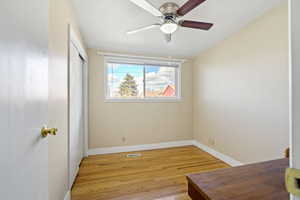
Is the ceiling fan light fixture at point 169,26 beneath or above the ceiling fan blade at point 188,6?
beneath

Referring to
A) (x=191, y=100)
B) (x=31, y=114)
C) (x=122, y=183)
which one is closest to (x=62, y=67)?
(x=31, y=114)

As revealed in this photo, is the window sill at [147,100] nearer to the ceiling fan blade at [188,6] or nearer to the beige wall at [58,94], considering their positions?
the beige wall at [58,94]

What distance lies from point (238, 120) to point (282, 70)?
38.8 inches

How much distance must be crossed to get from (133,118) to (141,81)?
2.95ft

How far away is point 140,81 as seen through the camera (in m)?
3.29

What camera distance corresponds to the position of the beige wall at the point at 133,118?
291 centimetres

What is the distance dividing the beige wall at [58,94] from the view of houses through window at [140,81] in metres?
1.53

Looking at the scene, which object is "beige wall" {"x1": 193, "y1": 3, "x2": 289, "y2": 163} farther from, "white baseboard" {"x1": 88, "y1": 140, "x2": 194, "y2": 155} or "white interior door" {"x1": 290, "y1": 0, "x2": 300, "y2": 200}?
"white interior door" {"x1": 290, "y1": 0, "x2": 300, "y2": 200}

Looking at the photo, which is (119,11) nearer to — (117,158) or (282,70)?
(282,70)

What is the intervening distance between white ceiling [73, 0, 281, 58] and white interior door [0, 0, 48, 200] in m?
1.25

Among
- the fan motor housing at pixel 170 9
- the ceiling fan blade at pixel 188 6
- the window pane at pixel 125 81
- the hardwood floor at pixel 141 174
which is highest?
the fan motor housing at pixel 170 9

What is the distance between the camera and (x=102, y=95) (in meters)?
2.96

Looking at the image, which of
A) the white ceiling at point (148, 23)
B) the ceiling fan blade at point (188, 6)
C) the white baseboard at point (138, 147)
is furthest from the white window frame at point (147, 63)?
the ceiling fan blade at point (188, 6)

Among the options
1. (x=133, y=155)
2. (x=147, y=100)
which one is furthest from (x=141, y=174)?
(x=147, y=100)
